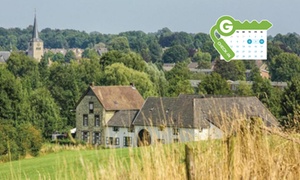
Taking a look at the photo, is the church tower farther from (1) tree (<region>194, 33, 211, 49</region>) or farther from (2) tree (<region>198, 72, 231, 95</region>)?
(2) tree (<region>198, 72, 231, 95</region>)

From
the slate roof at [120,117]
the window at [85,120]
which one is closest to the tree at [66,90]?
the window at [85,120]

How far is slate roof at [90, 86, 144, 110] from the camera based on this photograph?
138 ft

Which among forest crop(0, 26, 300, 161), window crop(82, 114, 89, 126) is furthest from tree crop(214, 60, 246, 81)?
window crop(82, 114, 89, 126)

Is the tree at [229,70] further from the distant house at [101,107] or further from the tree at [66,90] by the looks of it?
the distant house at [101,107]

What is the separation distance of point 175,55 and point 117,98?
96.9 m

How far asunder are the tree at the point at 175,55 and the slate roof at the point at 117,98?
3716 inches

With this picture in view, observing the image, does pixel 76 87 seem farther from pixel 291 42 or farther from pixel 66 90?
pixel 291 42

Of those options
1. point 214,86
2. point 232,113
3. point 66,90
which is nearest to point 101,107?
point 214,86

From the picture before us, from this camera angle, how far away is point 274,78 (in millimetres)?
87250

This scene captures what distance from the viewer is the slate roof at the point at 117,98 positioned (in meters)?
42.1

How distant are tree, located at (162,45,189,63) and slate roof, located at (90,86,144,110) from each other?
94.4 m

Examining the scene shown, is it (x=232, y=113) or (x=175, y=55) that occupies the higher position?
(x=175, y=55)

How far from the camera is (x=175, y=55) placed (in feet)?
456

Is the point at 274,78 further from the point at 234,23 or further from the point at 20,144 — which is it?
the point at 234,23
